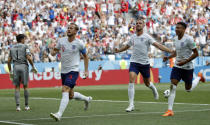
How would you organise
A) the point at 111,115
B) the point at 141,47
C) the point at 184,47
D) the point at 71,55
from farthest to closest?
the point at 141,47 → the point at 184,47 → the point at 111,115 → the point at 71,55

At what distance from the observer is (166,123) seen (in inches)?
463

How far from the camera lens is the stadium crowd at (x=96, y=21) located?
1351 inches

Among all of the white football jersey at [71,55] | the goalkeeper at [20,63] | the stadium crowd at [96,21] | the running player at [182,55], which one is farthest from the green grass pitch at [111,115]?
the stadium crowd at [96,21]

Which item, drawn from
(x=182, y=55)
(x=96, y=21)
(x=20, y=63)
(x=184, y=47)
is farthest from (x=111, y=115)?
(x=96, y=21)

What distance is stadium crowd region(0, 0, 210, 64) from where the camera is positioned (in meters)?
34.3

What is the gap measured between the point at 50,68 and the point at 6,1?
617cm

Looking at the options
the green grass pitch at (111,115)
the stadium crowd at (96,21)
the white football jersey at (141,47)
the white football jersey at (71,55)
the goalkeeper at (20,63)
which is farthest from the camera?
the stadium crowd at (96,21)

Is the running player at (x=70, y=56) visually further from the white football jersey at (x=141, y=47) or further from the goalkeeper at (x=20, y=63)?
the goalkeeper at (x=20, y=63)

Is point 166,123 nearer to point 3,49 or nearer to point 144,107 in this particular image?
point 144,107

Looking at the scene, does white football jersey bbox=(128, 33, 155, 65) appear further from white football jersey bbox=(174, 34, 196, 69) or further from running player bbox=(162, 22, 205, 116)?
white football jersey bbox=(174, 34, 196, 69)

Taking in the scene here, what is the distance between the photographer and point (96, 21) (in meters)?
39.1

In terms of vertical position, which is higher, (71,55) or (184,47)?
(184,47)

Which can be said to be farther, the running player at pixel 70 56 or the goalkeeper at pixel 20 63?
the goalkeeper at pixel 20 63

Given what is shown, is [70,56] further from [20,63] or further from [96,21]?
[96,21]
